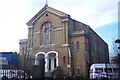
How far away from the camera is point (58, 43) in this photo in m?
46.2

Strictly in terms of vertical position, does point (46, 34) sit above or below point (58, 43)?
above

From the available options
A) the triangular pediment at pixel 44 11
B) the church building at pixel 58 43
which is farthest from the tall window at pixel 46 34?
the triangular pediment at pixel 44 11

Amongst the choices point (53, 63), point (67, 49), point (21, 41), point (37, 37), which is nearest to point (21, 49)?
point (21, 41)

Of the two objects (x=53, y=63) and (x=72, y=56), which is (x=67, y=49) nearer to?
(x=72, y=56)

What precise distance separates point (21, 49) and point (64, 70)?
13.3m

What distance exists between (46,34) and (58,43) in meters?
4.16

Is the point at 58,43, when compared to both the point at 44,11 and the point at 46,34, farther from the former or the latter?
the point at 44,11

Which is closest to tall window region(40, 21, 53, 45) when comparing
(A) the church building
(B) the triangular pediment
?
(A) the church building

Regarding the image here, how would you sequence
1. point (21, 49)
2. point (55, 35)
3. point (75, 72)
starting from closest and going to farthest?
point (75, 72) < point (55, 35) < point (21, 49)

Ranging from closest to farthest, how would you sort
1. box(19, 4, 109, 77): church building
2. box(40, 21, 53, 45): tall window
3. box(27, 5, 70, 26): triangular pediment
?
box(19, 4, 109, 77): church building < box(27, 5, 70, 26): triangular pediment < box(40, 21, 53, 45): tall window

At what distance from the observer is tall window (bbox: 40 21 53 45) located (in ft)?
158

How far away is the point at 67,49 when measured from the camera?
147 feet

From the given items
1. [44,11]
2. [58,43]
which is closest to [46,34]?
[58,43]

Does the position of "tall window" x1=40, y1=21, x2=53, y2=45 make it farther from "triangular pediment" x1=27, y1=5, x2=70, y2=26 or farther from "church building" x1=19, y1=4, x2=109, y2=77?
"triangular pediment" x1=27, y1=5, x2=70, y2=26
